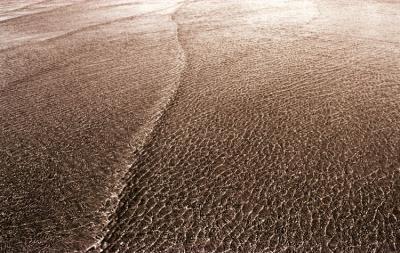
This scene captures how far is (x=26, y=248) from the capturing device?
1.82m

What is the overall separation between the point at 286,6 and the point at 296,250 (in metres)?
5.65

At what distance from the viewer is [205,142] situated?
8.65 ft

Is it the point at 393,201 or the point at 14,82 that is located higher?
the point at 14,82

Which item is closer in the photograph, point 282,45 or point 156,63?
point 156,63

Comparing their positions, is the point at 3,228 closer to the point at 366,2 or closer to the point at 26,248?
the point at 26,248

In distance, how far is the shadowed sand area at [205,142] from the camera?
1.89 meters

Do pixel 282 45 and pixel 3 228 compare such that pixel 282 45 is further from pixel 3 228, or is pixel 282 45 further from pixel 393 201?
pixel 3 228

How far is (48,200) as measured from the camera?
2.12 meters

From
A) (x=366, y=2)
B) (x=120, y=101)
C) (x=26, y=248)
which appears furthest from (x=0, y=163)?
(x=366, y=2)

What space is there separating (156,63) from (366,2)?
4.75 meters

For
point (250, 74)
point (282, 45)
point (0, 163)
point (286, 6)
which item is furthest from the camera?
point (286, 6)

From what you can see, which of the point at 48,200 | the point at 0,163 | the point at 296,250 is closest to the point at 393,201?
the point at 296,250

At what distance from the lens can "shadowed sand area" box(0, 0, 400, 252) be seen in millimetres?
1894

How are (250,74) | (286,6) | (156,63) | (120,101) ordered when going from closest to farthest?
(120,101) → (250,74) → (156,63) → (286,6)
